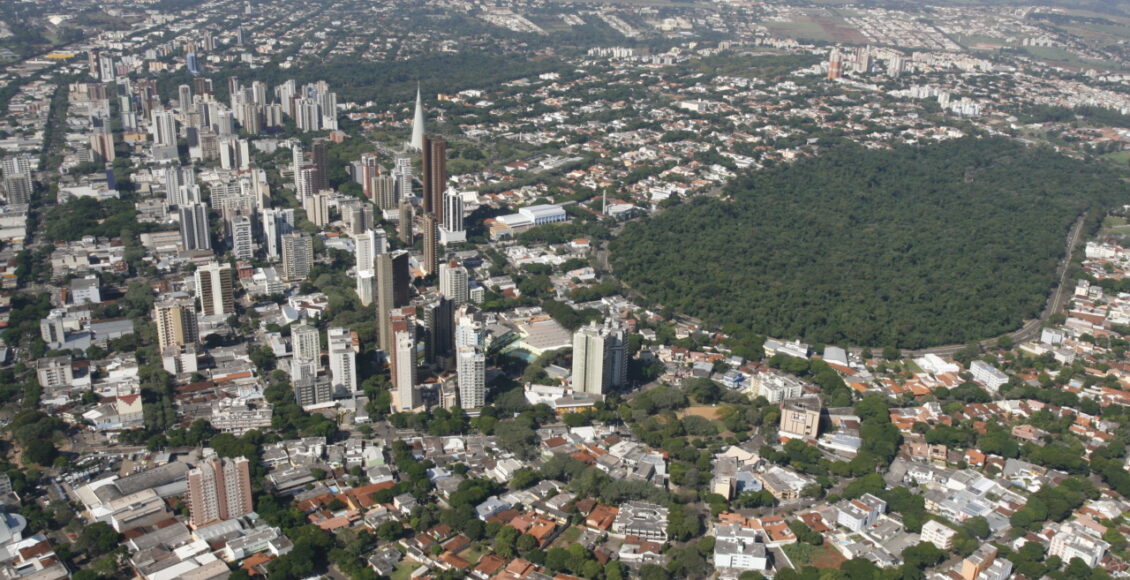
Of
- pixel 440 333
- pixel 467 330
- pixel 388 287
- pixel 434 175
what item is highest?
pixel 434 175

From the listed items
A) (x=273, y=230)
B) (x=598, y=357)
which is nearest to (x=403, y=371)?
(x=598, y=357)

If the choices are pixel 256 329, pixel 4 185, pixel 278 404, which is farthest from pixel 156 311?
pixel 4 185

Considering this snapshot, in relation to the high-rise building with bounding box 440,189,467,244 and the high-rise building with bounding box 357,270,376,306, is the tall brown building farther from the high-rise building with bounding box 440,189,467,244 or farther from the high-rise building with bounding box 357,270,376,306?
the high-rise building with bounding box 357,270,376,306

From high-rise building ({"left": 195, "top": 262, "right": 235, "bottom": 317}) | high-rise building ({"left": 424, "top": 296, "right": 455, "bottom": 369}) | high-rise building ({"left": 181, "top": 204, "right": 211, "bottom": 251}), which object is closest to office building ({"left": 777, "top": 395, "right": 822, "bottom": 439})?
high-rise building ({"left": 424, "top": 296, "right": 455, "bottom": 369})

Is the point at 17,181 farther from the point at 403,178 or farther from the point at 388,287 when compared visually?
the point at 388,287

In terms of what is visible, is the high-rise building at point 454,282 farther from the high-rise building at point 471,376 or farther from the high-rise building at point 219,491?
the high-rise building at point 219,491

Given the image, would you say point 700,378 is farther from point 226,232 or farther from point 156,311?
point 226,232
